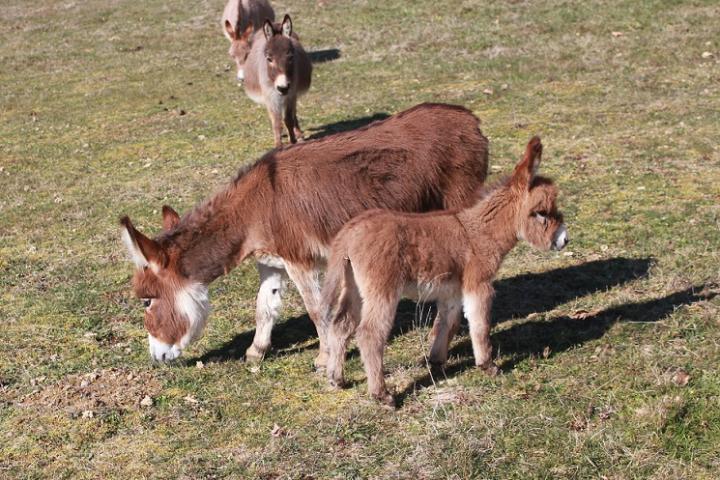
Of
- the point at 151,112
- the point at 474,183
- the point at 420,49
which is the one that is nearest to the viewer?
the point at 474,183

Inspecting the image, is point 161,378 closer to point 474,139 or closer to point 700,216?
point 474,139

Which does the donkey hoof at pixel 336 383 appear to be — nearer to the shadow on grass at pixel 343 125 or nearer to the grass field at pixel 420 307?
the grass field at pixel 420 307

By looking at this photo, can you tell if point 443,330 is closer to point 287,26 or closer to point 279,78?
point 279,78

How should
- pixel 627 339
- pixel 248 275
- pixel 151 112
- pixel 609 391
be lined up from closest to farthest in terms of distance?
pixel 609 391, pixel 627 339, pixel 248 275, pixel 151 112

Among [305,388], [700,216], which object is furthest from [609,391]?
[700,216]

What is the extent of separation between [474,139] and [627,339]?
6.78 feet

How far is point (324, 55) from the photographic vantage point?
19.2 m

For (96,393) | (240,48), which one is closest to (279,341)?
(96,393)

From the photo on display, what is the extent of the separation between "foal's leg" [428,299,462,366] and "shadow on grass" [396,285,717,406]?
0.39 feet

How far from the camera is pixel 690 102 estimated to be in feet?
44.0

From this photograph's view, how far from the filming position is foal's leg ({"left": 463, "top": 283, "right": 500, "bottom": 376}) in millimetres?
5977

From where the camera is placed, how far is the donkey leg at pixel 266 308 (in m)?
7.04

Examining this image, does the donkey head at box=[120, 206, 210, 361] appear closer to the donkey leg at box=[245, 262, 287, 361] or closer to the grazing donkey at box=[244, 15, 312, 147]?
the donkey leg at box=[245, 262, 287, 361]

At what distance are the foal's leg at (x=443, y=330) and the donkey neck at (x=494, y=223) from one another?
469 millimetres
